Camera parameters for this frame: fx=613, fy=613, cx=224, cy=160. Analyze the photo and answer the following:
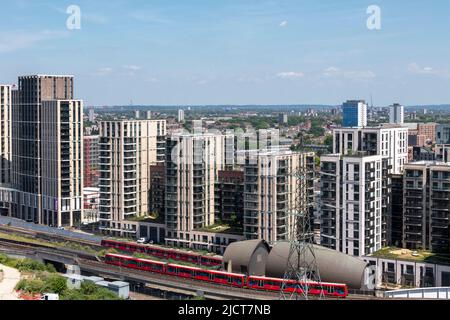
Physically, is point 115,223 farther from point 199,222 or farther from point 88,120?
point 88,120

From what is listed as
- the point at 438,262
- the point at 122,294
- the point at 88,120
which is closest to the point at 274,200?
the point at 438,262

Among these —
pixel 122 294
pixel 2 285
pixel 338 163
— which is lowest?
pixel 122 294

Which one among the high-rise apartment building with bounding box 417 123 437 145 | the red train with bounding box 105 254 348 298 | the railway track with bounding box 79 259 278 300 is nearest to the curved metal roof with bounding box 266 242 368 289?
the red train with bounding box 105 254 348 298

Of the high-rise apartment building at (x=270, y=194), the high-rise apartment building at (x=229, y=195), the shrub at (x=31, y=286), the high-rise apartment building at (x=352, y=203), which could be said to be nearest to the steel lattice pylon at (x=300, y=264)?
the high-rise apartment building at (x=352, y=203)

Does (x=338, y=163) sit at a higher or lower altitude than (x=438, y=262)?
higher

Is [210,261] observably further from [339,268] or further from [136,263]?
[339,268]

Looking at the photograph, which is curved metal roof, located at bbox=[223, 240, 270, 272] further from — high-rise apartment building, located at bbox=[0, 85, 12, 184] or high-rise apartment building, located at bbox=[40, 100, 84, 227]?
high-rise apartment building, located at bbox=[0, 85, 12, 184]
